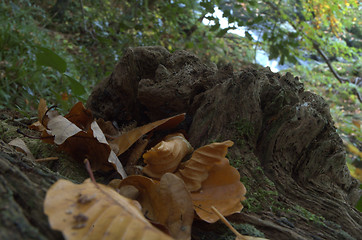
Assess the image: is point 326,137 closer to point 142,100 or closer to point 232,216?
point 232,216

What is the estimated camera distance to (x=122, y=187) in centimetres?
86

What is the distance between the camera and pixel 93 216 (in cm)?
59

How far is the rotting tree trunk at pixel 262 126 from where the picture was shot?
1037 millimetres

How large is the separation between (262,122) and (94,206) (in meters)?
0.97

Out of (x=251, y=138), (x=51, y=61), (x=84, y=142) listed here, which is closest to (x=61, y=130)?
(x=84, y=142)

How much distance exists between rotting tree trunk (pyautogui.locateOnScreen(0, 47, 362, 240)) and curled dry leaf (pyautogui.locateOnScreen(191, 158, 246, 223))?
65mm

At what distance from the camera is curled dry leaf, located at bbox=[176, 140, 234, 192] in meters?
0.97

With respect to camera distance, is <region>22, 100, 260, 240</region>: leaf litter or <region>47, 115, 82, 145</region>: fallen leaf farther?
<region>47, 115, 82, 145</region>: fallen leaf

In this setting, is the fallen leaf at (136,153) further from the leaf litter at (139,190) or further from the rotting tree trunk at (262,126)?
the rotting tree trunk at (262,126)

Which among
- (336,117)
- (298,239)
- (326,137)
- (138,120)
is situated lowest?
(336,117)

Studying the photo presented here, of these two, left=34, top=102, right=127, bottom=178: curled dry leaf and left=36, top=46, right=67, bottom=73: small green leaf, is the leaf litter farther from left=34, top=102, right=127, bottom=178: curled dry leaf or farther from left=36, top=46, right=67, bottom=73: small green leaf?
left=36, top=46, right=67, bottom=73: small green leaf

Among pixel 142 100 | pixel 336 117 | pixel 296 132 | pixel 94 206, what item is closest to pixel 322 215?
pixel 296 132

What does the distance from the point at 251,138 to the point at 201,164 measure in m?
0.40

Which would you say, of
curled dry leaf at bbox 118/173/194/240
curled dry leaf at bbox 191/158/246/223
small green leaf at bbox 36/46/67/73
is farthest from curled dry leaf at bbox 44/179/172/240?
small green leaf at bbox 36/46/67/73
